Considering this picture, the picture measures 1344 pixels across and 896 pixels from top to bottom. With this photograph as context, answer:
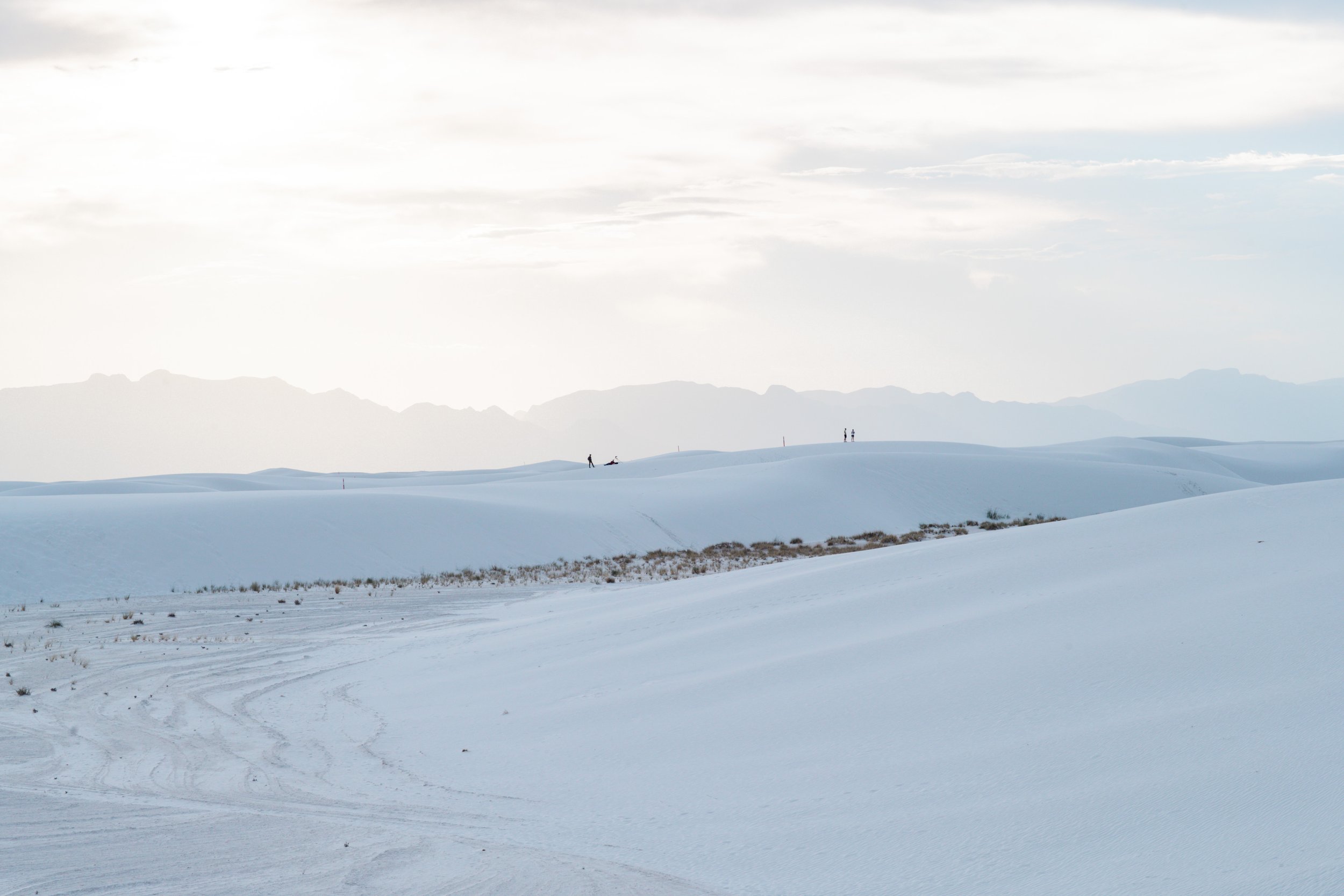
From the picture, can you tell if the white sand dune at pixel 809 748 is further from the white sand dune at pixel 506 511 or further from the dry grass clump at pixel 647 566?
the white sand dune at pixel 506 511

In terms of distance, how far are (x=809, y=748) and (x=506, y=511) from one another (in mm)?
25649

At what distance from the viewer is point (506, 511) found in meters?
31.4

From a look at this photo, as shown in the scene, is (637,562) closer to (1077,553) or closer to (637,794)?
(1077,553)

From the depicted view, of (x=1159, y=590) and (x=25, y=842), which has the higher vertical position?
(x=1159, y=590)

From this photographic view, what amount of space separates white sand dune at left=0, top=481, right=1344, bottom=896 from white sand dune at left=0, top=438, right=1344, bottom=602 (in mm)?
12561

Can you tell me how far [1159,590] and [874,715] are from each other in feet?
8.46

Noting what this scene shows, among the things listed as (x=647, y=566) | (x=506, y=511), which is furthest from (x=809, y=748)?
(x=506, y=511)

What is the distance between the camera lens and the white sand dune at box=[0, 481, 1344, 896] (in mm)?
4590

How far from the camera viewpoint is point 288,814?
19.4ft

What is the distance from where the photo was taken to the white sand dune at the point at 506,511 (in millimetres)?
23109

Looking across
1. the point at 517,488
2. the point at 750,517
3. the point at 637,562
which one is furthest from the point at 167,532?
the point at 750,517

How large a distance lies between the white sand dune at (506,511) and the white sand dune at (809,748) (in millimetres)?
12561

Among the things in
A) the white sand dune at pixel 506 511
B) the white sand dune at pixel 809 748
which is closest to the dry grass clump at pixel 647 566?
the white sand dune at pixel 506 511

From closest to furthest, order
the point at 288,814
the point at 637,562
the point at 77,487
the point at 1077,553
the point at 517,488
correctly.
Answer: the point at 288,814, the point at 1077,553, the point at 637,562, the point at 517,488, the point at 77,487
